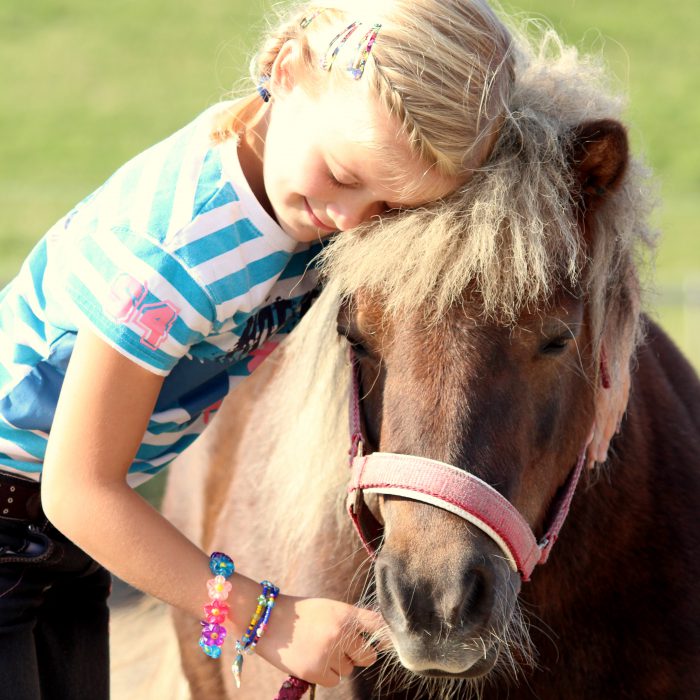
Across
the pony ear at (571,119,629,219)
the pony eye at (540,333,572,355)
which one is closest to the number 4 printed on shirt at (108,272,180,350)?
the pony eye at (540,333,572,355)

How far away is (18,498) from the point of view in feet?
6.22

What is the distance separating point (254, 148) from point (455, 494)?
72 cm

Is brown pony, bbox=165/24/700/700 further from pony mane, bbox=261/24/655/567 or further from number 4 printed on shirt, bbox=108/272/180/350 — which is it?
number 4 printed on shirt, bbox=108/272/180/350

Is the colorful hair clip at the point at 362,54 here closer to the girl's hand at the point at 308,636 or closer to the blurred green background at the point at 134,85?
the girl's hand at the point at 308,636

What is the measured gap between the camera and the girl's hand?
167 cm

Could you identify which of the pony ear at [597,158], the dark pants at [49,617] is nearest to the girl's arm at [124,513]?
the dark pants at [49,617]

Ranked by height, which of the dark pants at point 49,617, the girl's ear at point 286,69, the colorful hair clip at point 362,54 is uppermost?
the colorful hair clip at point 362,54

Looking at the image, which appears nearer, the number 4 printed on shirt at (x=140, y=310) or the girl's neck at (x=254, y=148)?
the number 4 printed on shirt at (x=140, y=310)

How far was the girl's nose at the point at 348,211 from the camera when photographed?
171 cm

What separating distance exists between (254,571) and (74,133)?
2542cm

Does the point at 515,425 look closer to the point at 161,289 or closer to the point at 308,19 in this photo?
the point at 161,289

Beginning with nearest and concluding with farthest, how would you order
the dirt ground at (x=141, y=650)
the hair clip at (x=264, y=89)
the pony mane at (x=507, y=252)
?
the pony mane at (x=507, y=252), the hair clip at (x=264, y=89), the dirt ground at (x=141, y=650)

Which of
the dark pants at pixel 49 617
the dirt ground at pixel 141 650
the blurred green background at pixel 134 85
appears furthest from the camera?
the blurred green background at pixel 134 85

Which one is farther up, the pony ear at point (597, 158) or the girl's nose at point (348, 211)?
the pony ear at point (597, 158)
